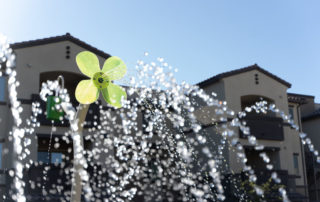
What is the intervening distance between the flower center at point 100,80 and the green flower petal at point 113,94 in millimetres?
92

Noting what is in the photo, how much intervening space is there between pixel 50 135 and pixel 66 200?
3.08 m

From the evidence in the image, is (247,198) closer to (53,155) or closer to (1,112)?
(53,155)

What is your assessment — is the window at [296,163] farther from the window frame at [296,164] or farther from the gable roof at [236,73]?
the gable roof at [236,73]

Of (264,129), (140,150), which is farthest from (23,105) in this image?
(264,129)

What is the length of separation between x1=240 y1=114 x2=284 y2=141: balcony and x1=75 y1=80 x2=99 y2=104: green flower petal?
13952mm

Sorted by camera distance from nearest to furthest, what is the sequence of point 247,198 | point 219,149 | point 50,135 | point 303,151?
1. point 50,135
2. point 247,198
3. point 219,149
4. point 303,151

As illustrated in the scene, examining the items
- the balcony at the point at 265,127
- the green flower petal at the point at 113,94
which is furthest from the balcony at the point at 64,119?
the green flower petal at the point at 113,94

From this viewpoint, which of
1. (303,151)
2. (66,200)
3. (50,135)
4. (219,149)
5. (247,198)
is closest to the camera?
(66,200)

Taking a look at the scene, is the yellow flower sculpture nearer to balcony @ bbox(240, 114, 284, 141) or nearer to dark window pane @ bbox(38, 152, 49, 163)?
dark window pane @ bbox(38, 152, 49, 163)

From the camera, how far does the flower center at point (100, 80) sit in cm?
786

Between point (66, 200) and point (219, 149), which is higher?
point (219, 149)

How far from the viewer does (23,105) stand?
1722 centimetres

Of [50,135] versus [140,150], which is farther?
[140,150]

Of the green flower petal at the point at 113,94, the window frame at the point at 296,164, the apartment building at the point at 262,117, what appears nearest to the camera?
the green flower petal at the point at 113,94
